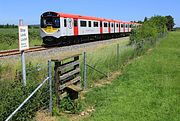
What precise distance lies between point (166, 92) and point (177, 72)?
185 inches

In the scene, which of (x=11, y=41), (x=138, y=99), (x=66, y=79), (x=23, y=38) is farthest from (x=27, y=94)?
(x=11, y=41)

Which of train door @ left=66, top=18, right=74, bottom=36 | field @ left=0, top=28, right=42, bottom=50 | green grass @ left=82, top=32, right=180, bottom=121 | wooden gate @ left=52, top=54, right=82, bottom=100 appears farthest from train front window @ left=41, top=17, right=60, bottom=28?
wooden gate @ left=52, top=54, right=82, bottom=100

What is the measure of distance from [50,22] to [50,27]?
0.44 meters

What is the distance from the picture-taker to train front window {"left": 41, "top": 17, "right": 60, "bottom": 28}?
2925cm

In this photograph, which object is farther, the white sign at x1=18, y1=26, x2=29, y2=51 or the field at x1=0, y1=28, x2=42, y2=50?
the field at x1=0, y1=28, x2=42, y2=50

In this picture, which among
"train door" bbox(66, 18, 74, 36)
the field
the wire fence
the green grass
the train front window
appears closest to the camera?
the wire fence

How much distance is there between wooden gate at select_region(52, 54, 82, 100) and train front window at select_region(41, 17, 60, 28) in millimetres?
20415

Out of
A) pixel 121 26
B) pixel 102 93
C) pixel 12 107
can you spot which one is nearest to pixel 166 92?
pixel 102 93

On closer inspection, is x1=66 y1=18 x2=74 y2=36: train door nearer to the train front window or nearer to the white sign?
the train front window

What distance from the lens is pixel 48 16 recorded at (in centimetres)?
2984

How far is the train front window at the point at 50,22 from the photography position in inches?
1152

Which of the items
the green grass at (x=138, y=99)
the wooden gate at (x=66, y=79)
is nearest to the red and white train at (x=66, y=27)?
the green grass at (x=138, y=99)

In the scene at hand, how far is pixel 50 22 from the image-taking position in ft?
98.0

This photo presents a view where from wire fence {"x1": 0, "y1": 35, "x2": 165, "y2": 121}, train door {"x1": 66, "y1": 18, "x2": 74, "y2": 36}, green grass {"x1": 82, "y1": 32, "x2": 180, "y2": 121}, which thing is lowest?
green grass {"x1": 82, "y1": 32, "x2": 180, "y2": 121}
